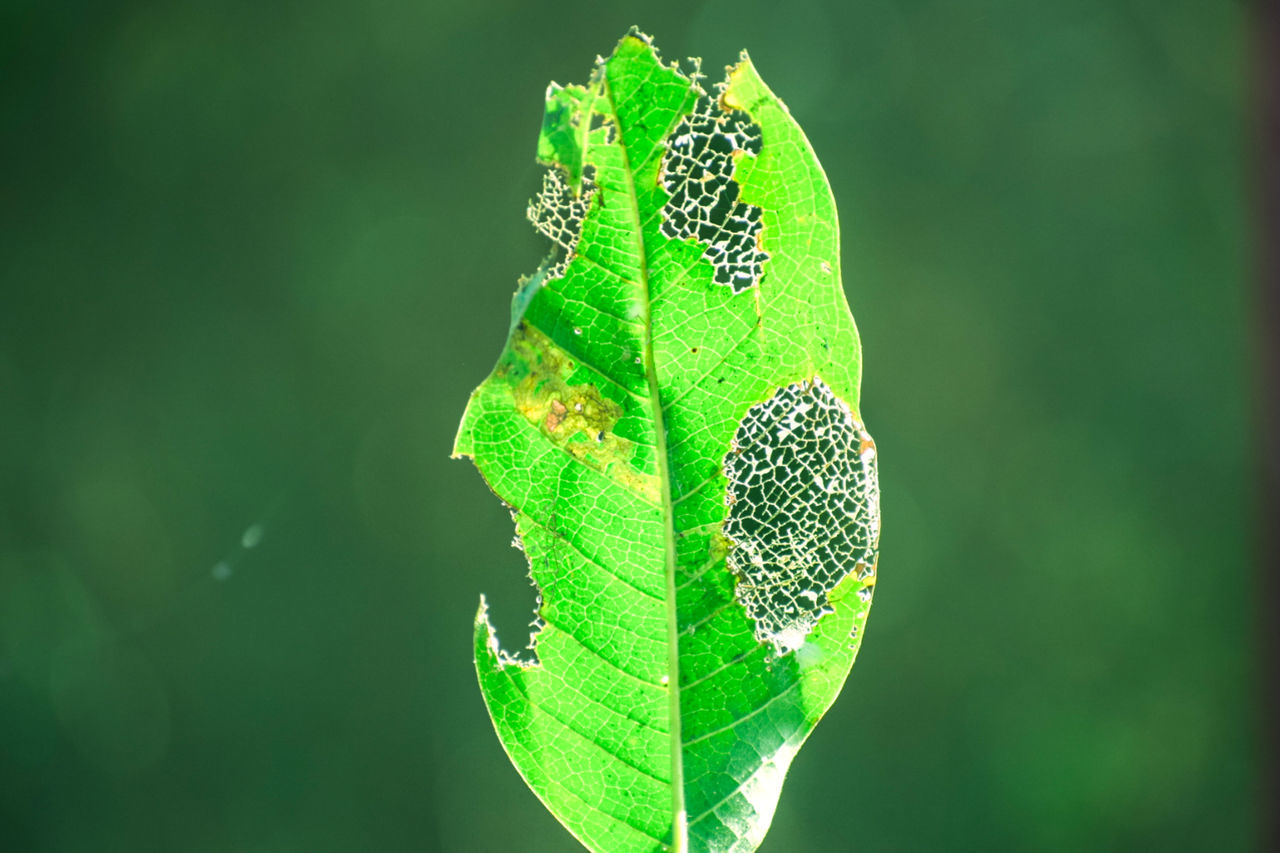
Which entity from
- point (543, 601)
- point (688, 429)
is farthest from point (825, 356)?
point (543, 601)

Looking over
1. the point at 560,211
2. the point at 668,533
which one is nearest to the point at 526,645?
the point at 668,533

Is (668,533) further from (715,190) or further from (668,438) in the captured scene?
(715,190)

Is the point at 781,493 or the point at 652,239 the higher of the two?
the point at 652,239

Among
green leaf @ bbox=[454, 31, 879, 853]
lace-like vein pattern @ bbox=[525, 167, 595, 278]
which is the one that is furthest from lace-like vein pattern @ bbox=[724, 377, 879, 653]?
lace-like vein pattern @ bbox=[525, 167, 595, 278]

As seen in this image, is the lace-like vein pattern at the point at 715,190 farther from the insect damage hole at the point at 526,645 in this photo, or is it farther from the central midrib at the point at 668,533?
the insect damage hole at the point at 526,645

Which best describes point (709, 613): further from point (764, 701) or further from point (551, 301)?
point (551, 301)

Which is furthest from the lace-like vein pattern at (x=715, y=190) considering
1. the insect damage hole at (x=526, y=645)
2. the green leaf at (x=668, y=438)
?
the insect damage hole at (x=526, y=645)

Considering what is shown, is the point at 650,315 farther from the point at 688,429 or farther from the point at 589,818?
the point at 589,818

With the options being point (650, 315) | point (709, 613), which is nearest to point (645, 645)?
point (709, 613)

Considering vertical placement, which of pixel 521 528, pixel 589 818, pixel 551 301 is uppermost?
pixel 551 301
